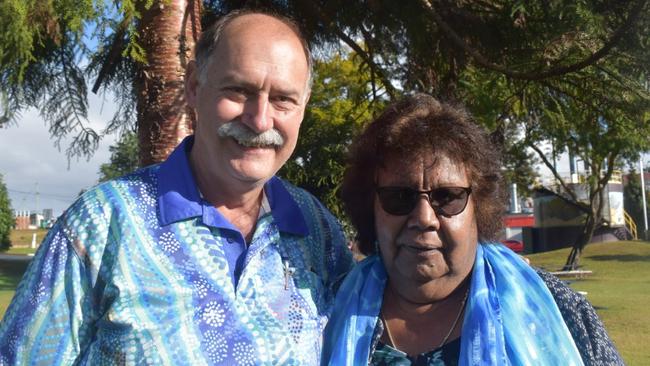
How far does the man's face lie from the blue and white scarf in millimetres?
570

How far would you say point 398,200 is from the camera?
244 cm

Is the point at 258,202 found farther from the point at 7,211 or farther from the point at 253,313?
the point at 7,211

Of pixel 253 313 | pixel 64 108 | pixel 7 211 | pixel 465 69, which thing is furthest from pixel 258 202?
pixel 7 211

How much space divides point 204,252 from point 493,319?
3.09 feet

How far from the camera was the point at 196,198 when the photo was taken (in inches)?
91.6

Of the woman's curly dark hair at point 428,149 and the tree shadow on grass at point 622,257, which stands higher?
the woman's curly dark hair at point 428,149

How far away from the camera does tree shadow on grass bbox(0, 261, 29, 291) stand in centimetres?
2204

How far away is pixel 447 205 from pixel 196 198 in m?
0.83

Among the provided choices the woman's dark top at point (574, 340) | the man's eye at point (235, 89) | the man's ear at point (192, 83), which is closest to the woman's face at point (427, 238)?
the woman's dark top at point (574, 340)

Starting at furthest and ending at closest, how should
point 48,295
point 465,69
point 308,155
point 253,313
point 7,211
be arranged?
point 7,211, point 308,155, point 465,69, point 253,313, point 48,295

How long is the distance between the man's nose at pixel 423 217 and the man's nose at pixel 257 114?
558 millimetres

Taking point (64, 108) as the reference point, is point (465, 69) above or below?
above

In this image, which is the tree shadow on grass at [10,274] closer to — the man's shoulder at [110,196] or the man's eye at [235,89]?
the man's shoulder at [110,196]

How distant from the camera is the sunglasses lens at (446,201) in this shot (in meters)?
2.40
